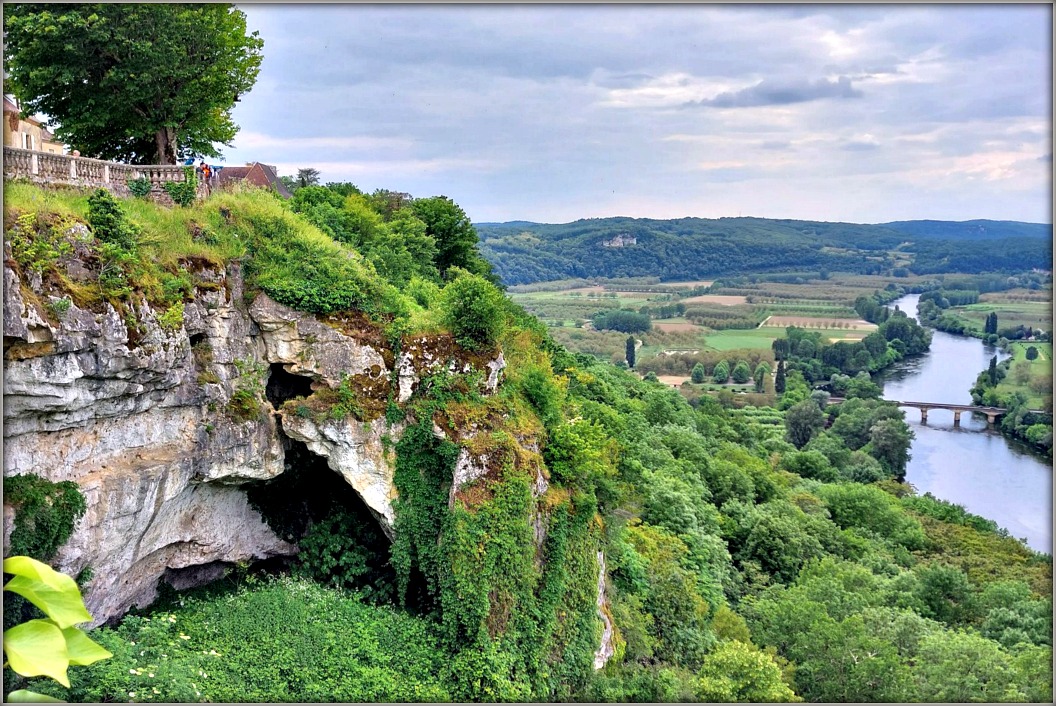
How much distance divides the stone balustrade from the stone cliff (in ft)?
10.00

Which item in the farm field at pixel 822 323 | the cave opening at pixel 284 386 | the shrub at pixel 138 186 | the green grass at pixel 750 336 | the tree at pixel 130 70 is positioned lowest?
the green grass at pixel 750 336

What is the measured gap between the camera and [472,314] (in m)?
17.7

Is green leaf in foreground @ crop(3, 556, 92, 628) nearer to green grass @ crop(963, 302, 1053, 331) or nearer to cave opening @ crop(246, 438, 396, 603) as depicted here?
cave opening @ crop(246, 438, 396, 603)

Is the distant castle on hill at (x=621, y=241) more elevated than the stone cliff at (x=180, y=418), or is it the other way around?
the distant castle on hill at (x=621, y=241)

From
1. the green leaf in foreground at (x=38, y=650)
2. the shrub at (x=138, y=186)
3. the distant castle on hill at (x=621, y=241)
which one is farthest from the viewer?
→ the distant castle on hill at (x=621, y=241)

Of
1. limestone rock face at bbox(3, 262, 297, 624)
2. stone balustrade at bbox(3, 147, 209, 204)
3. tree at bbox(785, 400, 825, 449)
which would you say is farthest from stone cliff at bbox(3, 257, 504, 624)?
tree at bbox(785, 400, 825, 449)

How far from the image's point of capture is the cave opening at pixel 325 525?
1773cm

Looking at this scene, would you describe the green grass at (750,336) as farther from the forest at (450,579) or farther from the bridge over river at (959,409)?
the forest at (450,579)

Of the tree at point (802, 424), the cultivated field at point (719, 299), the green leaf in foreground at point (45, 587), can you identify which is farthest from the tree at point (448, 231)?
the cultivated field at point (719, 299)

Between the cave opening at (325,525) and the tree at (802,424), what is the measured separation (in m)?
58.9

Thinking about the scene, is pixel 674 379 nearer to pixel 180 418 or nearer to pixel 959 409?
pixel 959 409

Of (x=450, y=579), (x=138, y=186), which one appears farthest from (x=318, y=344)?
(x=450, y=579)

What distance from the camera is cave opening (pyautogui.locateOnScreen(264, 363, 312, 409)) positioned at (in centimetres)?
1858

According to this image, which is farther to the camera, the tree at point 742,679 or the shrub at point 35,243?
the tree at point 742,679
